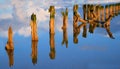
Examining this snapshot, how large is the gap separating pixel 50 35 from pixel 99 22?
623 centimetres

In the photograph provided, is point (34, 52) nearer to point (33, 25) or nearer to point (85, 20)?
point (33, 25)

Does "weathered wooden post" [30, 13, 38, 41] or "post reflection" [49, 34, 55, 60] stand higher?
"weathered wooden post" [30, 13, 38, 41]

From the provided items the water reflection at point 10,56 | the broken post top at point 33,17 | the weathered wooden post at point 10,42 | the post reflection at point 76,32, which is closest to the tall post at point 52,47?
the post reflection at point 76,32

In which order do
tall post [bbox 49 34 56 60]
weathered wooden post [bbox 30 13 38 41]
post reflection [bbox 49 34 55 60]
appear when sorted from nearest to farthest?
1. post reflection [bbox 49 34 55 60]
2. tall post [bbox 49 34 56 60]
3. weathered wooden post [bbox 30 13 38 41]

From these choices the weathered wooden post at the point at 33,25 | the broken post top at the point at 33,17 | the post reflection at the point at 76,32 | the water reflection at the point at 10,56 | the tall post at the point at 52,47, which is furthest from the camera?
the post reflection at the point at 76,32

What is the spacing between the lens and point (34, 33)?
931 inches

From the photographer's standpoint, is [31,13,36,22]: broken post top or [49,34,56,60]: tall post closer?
[49,34,56,60]: tall post

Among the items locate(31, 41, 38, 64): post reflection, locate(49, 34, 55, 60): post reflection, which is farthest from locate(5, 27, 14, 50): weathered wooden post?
locate(49, 34, 55, 60): post reflection

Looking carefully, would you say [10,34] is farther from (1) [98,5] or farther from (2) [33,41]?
(1) [98,5]

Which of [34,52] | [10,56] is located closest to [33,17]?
[34,52]

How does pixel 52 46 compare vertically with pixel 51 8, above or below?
below

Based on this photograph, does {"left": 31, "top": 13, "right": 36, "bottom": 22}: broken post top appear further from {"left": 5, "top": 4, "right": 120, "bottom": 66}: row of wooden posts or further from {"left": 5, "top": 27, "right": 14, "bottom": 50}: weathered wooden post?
{"left": 5, "top": 27, "right": 14, "bottom": 50}: weathered wooden post

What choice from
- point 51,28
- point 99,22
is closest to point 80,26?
point 99,22

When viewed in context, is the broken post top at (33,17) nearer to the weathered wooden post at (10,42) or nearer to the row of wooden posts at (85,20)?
the row of wooden posts at (85,20)
